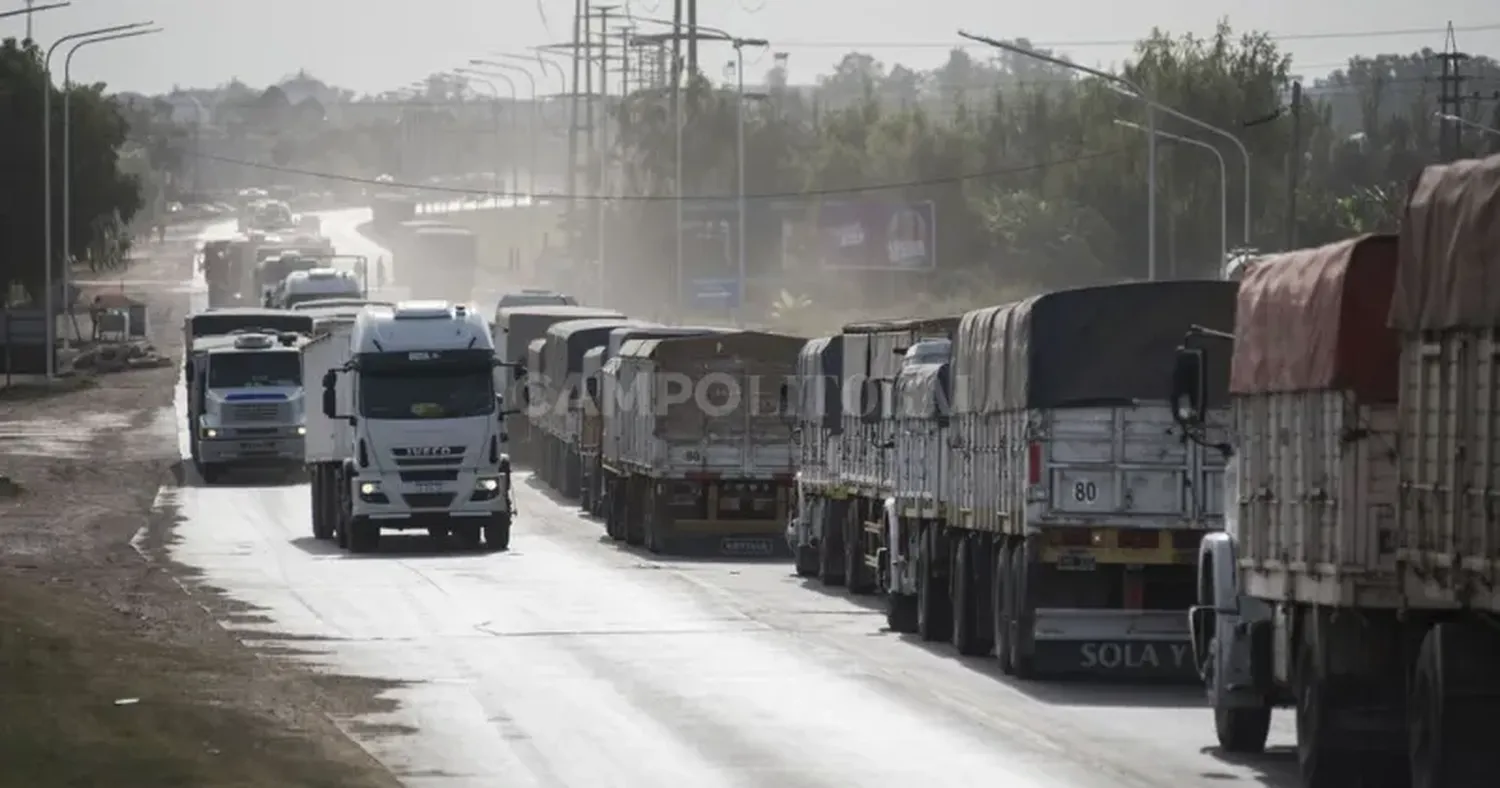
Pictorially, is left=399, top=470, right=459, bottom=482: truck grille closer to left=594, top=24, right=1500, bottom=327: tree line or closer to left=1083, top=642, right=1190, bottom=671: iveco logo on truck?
left=1083, top=642, right=1190, bottom=671: iveco logo on truck

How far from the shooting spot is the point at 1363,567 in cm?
1644

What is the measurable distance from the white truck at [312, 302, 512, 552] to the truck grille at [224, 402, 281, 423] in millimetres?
17318

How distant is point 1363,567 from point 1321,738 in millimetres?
1120

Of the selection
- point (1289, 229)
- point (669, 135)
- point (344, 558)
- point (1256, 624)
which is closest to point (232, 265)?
point (669, 135)

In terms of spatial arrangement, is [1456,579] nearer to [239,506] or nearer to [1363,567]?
[1363,567]

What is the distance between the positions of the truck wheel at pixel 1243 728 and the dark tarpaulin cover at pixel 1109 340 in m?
5.08

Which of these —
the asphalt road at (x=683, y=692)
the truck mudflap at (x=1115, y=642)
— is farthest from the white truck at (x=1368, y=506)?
the truck mudflap at (x=1115, y=642)

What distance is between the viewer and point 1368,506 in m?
16.5

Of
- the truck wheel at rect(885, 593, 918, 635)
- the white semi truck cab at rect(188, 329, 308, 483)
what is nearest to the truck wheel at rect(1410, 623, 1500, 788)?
the truck wheel at rect(885, 593, 918, 635)

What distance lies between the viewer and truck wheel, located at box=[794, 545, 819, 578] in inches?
1543

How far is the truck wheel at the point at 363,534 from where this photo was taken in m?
44.5

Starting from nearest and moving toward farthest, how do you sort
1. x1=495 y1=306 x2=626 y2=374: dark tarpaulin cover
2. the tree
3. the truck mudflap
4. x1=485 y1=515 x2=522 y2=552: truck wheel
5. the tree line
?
the truck mudflap
x1=485 y1=515 x2=522 y2=552: truck wheel
x1=495 y1=306 x2=626 y2=374: dark tarpaulin cover
the tree
the tree line

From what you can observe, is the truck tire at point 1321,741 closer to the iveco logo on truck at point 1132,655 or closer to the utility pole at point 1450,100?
the iveco logo on truck at point 1132,655

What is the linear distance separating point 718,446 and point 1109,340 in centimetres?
1895
